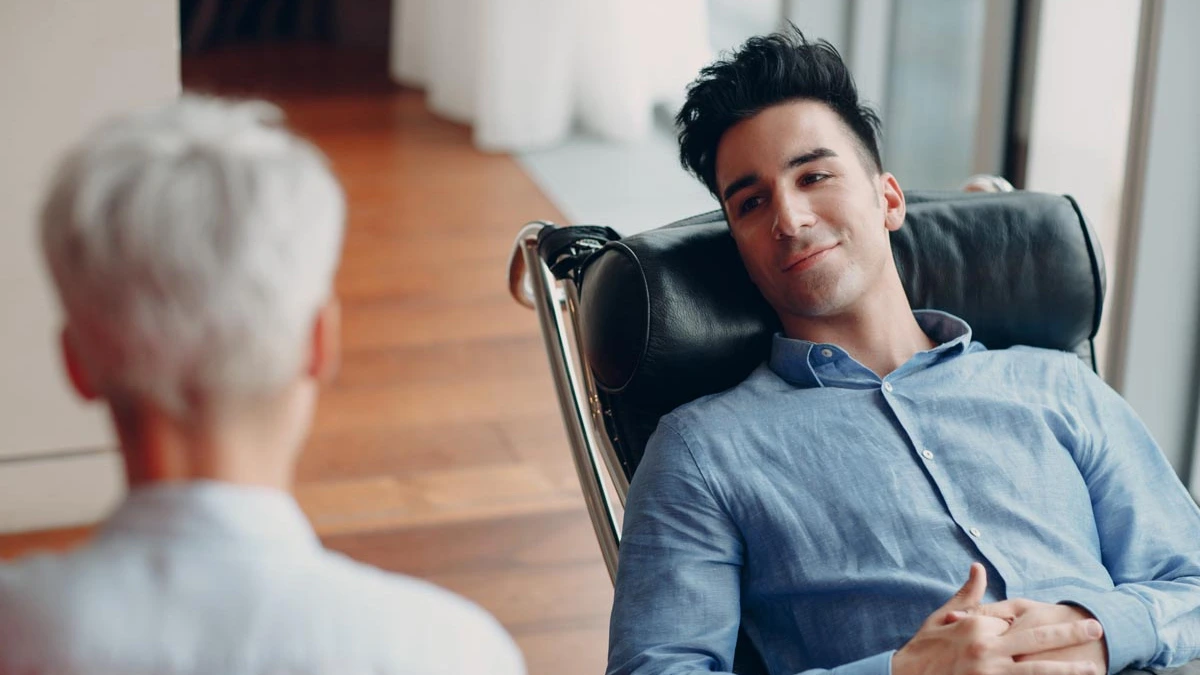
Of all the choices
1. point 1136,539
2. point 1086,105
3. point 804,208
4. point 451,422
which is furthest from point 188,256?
point 1086,105

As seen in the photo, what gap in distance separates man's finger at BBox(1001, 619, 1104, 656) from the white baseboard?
182 cm

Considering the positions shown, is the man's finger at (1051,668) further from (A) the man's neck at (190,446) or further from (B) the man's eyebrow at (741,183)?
(A) the man's neck at (190,446)

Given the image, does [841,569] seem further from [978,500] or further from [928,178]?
[928,178]

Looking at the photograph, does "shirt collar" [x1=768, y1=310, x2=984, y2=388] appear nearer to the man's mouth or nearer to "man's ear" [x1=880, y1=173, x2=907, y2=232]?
the man's mouth

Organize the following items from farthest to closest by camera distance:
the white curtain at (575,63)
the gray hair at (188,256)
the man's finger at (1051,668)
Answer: the white curtain at (575,63)
the man's finger at (1051,668)
the gray hair at (188,256)

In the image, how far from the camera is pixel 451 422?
3.17 metres

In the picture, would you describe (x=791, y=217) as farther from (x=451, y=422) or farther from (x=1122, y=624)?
(x=451, y=422)

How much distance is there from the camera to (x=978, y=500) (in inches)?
60.1

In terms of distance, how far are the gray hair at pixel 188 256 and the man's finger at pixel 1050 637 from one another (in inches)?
32.5

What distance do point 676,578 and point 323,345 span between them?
71cm

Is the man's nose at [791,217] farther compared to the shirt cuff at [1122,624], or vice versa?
the man's nose at [791,217]

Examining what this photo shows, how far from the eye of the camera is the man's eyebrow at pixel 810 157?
169 centimetres

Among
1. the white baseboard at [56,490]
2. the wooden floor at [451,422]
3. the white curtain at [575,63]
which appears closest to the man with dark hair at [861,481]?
the wooden floor at [451,422]

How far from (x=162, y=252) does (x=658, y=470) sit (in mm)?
854
